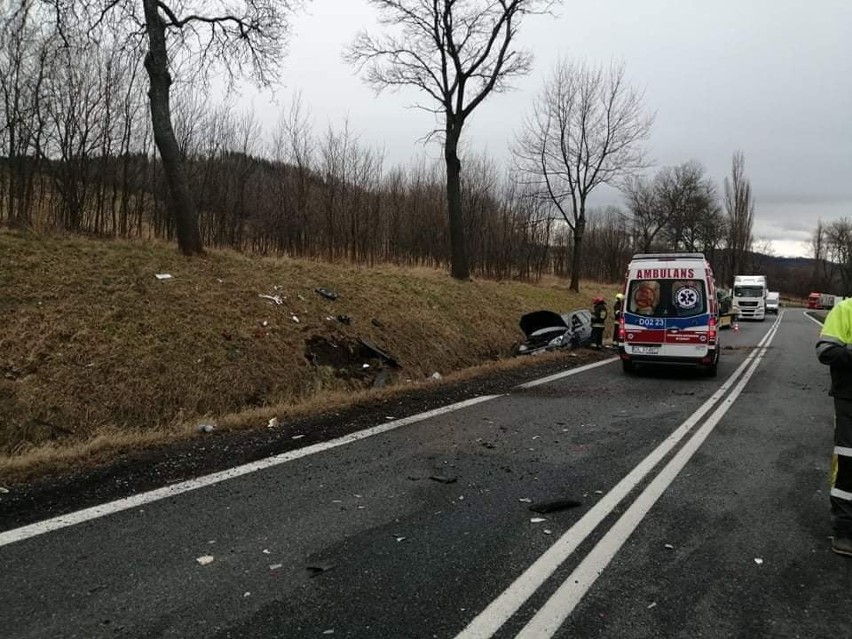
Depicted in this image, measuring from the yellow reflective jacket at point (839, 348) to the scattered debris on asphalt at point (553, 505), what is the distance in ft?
6.62

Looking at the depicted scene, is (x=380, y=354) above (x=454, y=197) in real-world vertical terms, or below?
below

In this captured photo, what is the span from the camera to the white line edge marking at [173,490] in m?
3.90

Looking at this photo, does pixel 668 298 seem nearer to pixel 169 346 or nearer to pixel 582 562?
pixel 582 562

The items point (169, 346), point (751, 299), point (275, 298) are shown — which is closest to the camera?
point (169, 346)

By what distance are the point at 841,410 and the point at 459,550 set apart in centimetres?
284

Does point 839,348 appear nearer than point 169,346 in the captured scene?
Yes

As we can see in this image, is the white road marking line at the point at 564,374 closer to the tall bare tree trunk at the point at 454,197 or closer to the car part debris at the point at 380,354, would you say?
the car part debris at the point at 380,354

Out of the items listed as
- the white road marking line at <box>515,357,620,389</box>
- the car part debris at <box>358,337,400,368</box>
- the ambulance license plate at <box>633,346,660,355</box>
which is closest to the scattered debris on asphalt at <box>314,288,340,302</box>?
the car part debris at <box>358,337,400,368</box>

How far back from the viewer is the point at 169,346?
9.06 meters

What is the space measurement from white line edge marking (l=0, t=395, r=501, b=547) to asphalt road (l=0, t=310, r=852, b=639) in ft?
0.12

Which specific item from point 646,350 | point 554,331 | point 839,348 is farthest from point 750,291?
point 839,348

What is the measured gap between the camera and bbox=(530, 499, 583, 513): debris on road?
4.49m

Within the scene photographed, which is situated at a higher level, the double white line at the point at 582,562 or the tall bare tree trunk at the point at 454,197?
the tall bare tree trunk at the point at 454,197

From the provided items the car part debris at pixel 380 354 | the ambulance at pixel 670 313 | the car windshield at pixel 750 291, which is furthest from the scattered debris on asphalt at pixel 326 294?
the car windshield at pixel 750 291
